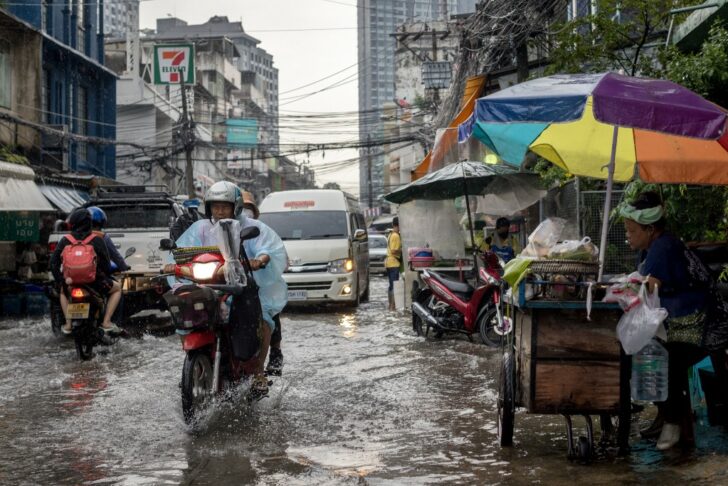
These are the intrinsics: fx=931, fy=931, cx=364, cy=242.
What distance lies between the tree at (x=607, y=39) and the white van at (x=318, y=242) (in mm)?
6445

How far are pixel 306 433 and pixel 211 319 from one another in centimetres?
107

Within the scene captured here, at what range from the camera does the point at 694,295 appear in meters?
5.61

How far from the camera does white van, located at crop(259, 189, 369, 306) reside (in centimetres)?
1694

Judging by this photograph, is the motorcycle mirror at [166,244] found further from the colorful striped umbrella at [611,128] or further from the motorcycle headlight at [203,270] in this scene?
the colorful striped umbrella at [611,128]

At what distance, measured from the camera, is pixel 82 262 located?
1053 cm

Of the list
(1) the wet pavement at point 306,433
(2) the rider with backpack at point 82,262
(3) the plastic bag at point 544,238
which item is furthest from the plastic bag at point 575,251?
(2) the rider with backpack at point 82,262

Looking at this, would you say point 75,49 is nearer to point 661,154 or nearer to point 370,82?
→ point 661,154

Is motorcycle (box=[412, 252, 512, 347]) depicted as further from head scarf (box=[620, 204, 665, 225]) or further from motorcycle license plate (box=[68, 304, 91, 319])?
head scarf (box=[620, 204, 665, 225])

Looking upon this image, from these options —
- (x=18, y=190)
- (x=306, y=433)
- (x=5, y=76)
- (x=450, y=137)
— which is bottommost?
(x=306, y=433)

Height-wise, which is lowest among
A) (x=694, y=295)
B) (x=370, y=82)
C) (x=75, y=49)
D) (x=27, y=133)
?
(x=694, y=295)

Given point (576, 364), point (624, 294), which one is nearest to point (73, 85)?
point (576, 364)

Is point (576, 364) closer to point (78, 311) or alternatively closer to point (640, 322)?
point (640, 322)

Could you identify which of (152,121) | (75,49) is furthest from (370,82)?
(75,49)

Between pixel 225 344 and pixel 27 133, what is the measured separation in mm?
20618
